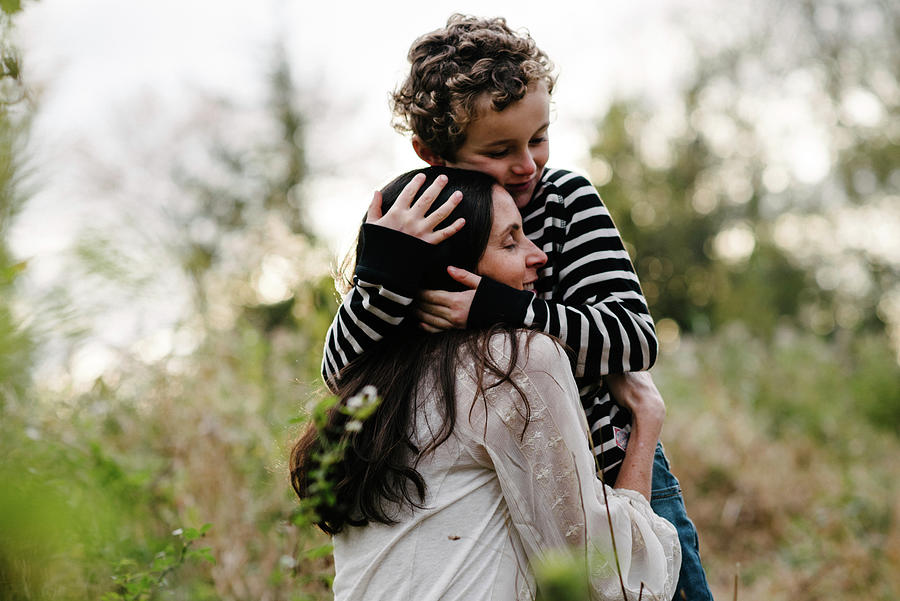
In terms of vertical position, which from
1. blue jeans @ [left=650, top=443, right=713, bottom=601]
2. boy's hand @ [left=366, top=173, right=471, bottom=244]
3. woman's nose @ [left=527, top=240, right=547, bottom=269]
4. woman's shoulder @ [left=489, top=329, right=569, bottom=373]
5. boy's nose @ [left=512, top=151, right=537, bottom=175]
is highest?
boy's nose @ [left=512, top=151, right=537, bottom=175]

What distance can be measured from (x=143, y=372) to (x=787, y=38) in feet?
44.4

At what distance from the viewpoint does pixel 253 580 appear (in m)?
3.04

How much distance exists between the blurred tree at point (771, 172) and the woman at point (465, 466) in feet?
39.4

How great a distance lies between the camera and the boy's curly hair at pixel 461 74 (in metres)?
1.98

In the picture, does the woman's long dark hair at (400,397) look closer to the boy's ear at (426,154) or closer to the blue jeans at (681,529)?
the boy's ear at (426,154)

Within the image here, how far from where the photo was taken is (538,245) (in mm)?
1924

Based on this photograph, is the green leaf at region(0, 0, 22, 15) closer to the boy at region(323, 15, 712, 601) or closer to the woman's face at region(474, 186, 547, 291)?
the boy at region(323, 15, 712, 601)

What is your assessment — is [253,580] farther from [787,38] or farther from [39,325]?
[787,38]

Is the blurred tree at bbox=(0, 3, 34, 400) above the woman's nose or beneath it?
above

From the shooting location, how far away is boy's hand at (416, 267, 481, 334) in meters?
1.65

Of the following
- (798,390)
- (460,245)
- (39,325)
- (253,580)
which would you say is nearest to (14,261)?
(39,325)

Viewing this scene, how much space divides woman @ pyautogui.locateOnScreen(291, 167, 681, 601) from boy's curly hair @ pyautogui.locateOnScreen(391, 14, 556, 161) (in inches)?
14.2

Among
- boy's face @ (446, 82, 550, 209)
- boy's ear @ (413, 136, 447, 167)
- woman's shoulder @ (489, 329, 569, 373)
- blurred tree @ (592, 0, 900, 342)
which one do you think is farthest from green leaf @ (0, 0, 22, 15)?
blurred tree @ (592, 0, 900, 342)

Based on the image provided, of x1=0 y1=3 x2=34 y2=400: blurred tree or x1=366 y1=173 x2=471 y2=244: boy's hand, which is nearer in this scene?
x1=0 y1=3 x2=34 y2=400: blurred tree
